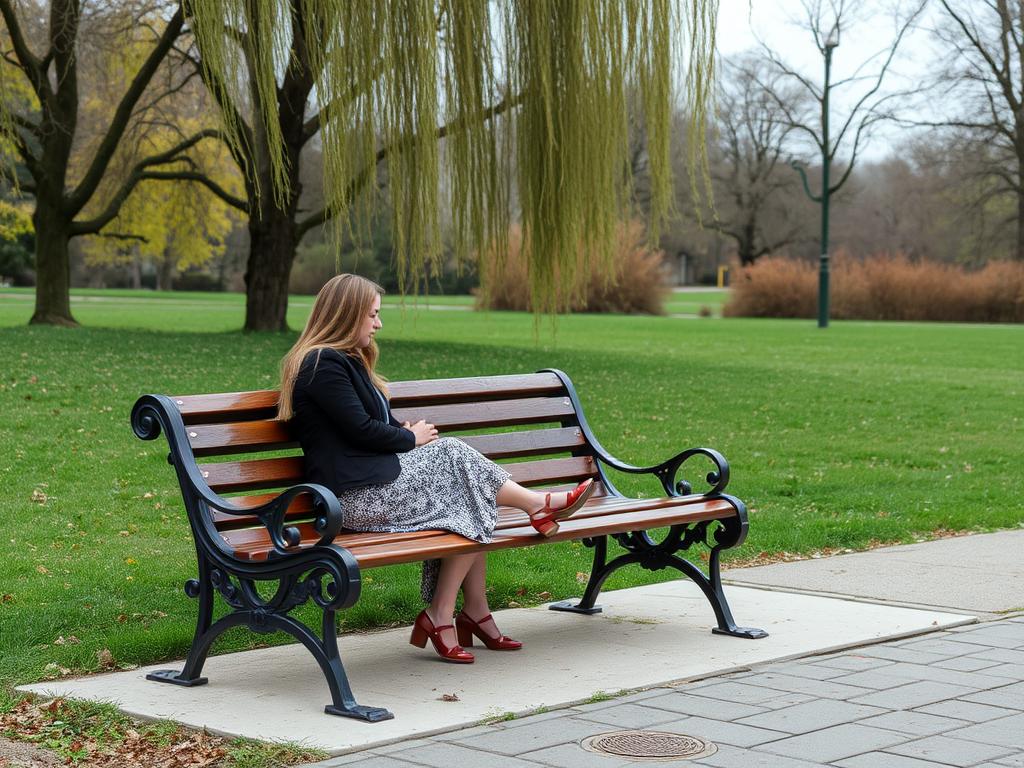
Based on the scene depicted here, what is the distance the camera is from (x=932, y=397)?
1727 centimetres

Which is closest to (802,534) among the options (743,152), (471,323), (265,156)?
(265,156)

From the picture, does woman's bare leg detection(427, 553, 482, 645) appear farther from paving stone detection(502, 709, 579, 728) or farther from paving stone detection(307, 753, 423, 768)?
paving stone detection(307, 753, 423, 768)

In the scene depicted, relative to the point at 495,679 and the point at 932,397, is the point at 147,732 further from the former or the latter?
the point at 932,397

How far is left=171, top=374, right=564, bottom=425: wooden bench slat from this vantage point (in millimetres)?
5062

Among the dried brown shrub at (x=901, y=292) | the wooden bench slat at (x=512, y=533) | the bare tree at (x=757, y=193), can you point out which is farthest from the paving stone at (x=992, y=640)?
the bare tree at (x=757, y=193)

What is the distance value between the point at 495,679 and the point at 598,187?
1.74m

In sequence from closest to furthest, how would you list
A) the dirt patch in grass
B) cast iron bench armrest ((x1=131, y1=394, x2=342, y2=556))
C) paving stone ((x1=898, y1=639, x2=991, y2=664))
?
the dirt patch in grass, cast iron bench armrest ((x1=131, y1=394, x2=342, y2=556)), paving stone ((x1=898, y1=639, x2=991, y2=664))

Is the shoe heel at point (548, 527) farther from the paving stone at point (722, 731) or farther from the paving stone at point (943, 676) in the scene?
the paving stone at point (943, 676)

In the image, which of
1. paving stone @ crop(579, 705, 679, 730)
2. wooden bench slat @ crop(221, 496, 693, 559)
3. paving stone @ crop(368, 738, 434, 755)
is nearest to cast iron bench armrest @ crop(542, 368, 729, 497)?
wooden bench slat @ crop(221, 496, 693, 559)

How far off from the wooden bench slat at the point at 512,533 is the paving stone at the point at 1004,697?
139 cm

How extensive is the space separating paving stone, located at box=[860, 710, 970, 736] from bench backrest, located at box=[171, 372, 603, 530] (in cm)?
207

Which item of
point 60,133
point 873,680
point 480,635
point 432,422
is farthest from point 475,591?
point 60,133

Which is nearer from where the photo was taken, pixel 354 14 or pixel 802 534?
pixel 354 14

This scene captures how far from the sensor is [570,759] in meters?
3.93
